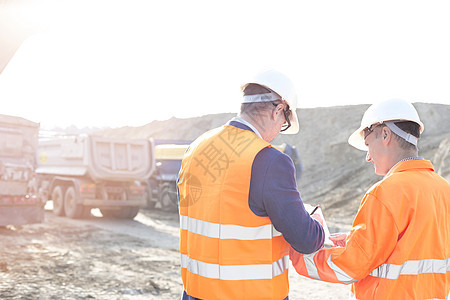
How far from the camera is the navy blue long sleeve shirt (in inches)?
78.4

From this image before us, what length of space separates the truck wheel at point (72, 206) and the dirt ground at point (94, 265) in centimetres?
74

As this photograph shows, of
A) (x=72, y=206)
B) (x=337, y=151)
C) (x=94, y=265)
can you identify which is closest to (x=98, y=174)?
(x=72, y=206)

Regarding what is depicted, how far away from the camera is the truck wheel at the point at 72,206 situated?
1357 cm

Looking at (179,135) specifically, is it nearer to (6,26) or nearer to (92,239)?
(92,239)

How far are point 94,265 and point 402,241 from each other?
6928 millimetres

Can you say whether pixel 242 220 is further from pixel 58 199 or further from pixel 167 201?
pixel 167 201

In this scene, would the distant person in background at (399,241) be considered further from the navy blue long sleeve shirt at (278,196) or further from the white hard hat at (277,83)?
the white hard hat at (277,83)

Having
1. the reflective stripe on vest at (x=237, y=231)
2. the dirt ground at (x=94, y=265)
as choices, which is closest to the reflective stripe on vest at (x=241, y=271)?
the reflective stripe on vest at (x=237, y=231)

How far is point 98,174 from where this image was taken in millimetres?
13289

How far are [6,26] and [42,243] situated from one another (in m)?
7.20

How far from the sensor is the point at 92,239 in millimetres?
10719

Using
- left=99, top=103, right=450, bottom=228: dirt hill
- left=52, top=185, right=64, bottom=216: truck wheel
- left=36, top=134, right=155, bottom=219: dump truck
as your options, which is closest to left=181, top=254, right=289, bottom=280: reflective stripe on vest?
left=36, top=134, right=155, bottom=219: dump truck

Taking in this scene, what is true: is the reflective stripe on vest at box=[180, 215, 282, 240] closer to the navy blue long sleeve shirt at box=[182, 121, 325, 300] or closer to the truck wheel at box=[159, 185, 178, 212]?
the navy blue long sleeve shirt at box=[182, 121, 325, 300]

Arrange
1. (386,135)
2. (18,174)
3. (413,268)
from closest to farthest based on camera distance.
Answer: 1. (413,268)
2. (386,135)
3. (18,174)
